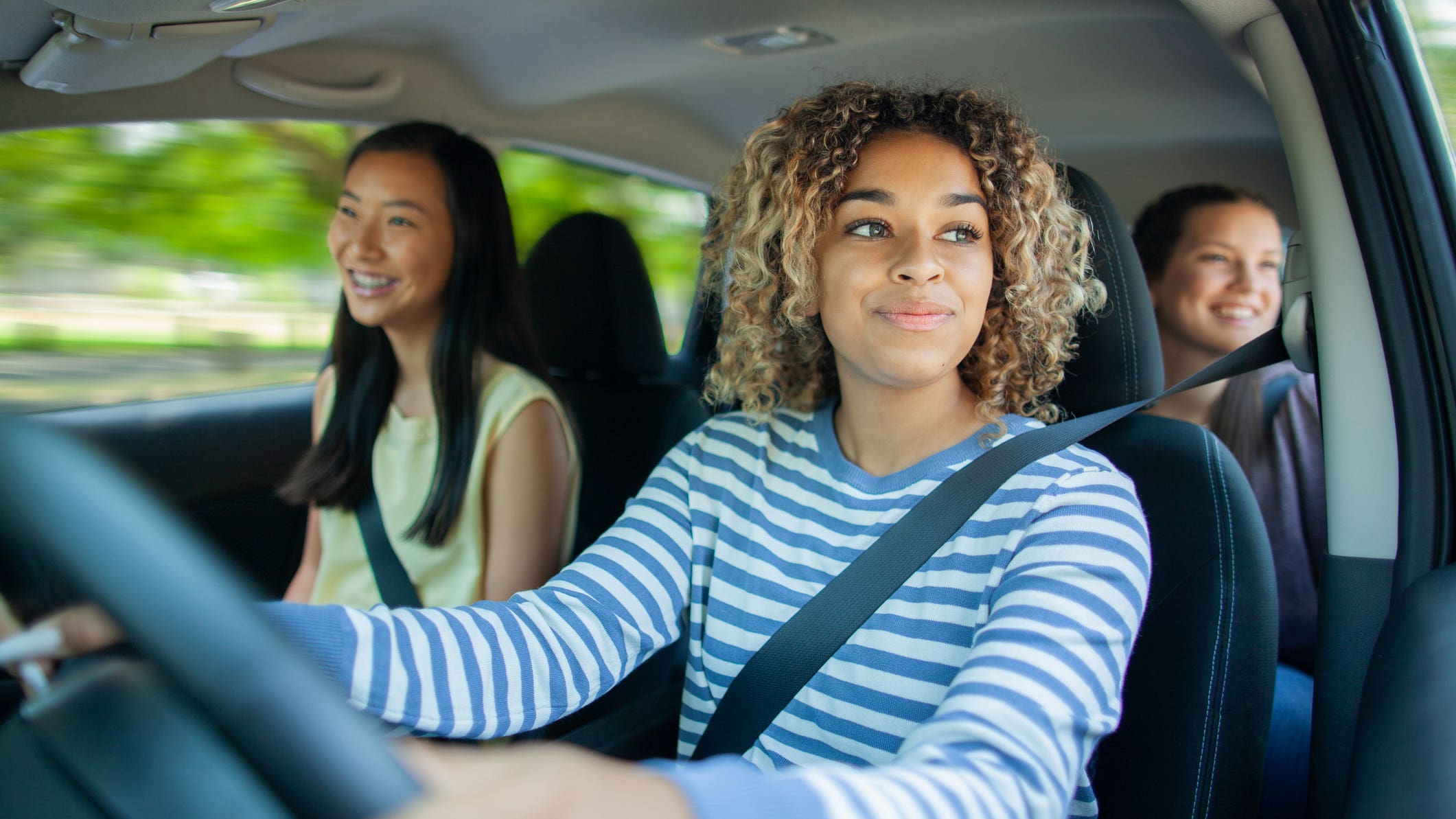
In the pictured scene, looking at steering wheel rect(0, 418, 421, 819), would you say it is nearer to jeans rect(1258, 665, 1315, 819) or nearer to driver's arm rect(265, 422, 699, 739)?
driver's arm rect(265, 422, 699, 739)

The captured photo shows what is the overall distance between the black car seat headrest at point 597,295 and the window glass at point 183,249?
0.08 meters

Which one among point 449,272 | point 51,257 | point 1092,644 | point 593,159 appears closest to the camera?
point 1092,644

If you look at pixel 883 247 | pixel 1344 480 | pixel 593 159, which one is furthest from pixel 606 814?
pixel 593 159

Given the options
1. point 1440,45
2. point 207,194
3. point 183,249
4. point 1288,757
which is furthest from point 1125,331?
point 183,249

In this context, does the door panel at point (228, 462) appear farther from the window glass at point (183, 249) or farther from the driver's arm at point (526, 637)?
Result: the driver's arm at point (526, 637)

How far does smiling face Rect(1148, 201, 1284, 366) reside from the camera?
2100 mm

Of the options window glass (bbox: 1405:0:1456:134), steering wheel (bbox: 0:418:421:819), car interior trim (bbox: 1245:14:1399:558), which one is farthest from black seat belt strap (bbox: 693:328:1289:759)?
steering wheel (bbox: 0:418:421:819)

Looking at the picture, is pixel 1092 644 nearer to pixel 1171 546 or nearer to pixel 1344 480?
pixel 1171 546

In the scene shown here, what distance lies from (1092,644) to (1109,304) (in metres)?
0.65

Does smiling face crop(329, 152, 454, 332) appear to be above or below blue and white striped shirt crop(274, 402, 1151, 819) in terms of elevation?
above

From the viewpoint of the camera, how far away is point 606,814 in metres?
0.57

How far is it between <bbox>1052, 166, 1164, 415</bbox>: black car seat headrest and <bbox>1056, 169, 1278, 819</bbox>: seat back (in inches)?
3.4

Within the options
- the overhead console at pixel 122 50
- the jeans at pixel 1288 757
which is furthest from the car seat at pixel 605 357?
the jeans at pixel 1288 757

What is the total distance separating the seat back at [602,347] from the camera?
207cm
